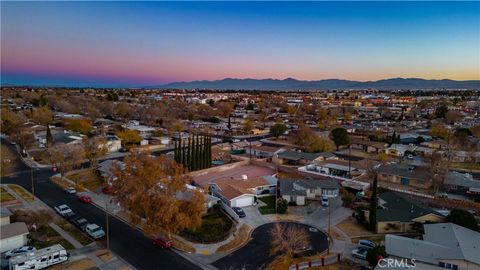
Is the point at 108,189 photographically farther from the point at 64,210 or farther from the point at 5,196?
the point at 5,196

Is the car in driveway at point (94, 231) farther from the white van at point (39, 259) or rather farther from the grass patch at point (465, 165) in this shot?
the grass patch at point (465, 165)

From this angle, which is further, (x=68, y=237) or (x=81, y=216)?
(x=81, y=216)

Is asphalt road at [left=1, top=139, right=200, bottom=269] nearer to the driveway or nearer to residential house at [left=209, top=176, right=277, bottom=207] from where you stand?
the driveway

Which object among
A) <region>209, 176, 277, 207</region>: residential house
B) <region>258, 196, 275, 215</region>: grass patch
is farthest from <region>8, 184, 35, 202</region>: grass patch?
<region>258, 196, 275, 215</region>: grass patch

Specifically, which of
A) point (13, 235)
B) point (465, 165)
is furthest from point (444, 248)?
point (465, 165)

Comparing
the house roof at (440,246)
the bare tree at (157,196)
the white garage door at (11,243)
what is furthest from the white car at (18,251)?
the house roof at (440,246)

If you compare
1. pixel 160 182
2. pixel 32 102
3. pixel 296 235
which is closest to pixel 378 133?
pixel 296 235

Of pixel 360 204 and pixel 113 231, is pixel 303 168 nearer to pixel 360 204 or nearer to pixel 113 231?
pixel 360 204
